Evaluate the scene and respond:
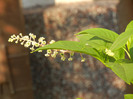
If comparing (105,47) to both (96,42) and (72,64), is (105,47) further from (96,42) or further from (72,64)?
(72,64)

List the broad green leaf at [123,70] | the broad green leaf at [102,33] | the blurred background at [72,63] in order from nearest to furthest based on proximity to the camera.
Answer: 1. the broad green leaf at [123,70]
2. the broad green leaf at [102,33]
3. the blurred background at [72,63]

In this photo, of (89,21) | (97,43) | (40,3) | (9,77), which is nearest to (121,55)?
(97,43)

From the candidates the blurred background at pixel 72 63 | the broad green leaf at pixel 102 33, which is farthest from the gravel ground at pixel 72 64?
the broad green leaf at pixel 102 33

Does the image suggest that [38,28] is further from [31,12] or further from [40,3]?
[40,3]

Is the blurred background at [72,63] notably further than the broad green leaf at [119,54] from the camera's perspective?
Yes

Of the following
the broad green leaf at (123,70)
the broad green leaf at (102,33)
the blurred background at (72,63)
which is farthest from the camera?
the blurred background at (72,63)

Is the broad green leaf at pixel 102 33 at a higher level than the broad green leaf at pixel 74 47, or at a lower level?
higher

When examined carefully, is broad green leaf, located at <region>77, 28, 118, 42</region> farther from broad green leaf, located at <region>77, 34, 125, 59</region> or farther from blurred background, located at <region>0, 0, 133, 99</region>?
blurred background, located at <region>0, 0, 133, 99</region>

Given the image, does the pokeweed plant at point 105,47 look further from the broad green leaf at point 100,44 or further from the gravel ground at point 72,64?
the gravel ground at point 72,64

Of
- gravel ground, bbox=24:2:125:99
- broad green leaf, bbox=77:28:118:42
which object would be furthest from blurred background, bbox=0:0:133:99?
broad green leaf, bbox=77:28:118:42
